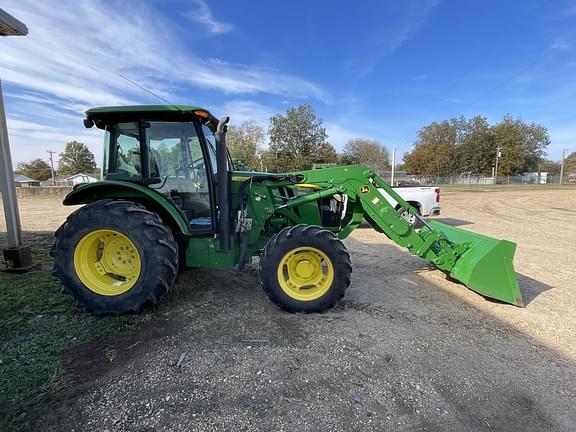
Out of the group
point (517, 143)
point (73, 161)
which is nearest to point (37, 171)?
point (73, 161)

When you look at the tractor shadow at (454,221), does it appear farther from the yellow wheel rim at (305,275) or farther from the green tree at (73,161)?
the green tree at (73,161)

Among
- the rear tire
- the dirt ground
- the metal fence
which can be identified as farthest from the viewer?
the metal fence

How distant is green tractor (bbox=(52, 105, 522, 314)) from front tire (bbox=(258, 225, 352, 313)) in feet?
0.04

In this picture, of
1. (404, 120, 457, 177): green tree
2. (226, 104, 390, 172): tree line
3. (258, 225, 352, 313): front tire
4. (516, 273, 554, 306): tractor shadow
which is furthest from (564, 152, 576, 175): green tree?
(258, 225, 352, 313): front tire

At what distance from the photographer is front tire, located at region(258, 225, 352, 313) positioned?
3.46 m

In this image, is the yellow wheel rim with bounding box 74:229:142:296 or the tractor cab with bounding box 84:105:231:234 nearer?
the yellow wheel rim with bounding box 74:229:142:296

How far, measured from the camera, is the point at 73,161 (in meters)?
72.9

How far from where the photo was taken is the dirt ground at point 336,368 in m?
2.10

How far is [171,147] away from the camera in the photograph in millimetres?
3723

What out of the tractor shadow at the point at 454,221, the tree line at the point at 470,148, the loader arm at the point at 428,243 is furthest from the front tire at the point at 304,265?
the tree line at the point at 470,148

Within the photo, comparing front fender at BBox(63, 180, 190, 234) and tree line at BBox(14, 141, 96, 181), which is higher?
tree line at BBox(14, 141, 96, 181)

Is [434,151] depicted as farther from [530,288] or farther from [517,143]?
[530,288]

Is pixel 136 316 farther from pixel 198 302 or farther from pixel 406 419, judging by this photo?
pixel 406 419

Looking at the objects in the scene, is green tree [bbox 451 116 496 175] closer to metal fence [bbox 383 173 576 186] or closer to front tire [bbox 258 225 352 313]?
metal fence [bbox 383 173 576 186]
